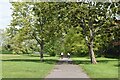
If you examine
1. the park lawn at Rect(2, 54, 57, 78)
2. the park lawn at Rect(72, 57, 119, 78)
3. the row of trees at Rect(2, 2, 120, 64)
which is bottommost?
the park lawn at Rect(72, 57, 119, 78)

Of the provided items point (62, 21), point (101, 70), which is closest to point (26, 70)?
point (101, 70)

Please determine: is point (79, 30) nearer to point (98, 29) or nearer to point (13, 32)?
point (98, 29)

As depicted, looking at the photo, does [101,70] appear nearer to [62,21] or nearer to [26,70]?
[26,70]

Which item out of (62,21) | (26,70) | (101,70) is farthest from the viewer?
(62,21)

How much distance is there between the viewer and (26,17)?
3512cm

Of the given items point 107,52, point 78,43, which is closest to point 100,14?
point 78,43

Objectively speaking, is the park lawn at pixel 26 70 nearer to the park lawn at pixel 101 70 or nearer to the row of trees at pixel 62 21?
the park lawn at pixel 101 70

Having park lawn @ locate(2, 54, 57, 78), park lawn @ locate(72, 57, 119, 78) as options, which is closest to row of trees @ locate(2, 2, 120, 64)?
park lawn @ locate(72, 57, 119, 78)

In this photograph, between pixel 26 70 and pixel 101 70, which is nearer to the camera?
pixel 26 70

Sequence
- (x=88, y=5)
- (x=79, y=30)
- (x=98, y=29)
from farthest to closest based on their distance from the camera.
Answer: (x=79, y=30), (x=98, y=29), (x=88, y=5)

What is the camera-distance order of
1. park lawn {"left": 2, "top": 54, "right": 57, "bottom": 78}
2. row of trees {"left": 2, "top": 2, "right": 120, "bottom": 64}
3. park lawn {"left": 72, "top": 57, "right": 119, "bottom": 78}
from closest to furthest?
park lawn {"left": 2, "top": 54, "right": 57, "bottom": 78} < park lawn {"left": 72, "top": 57, "right": 119, "bottom": 78} < row of trees {"left": 2, "top": 2, "right": 120, "bottom": 64}

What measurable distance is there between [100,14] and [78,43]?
59.9ft

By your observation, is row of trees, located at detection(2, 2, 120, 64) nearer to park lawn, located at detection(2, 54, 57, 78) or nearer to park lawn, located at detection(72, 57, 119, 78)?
park lawn, located at detection(72, 57, 119, 78)

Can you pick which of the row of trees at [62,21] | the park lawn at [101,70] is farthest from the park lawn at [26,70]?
the row of trees at [62,21]
